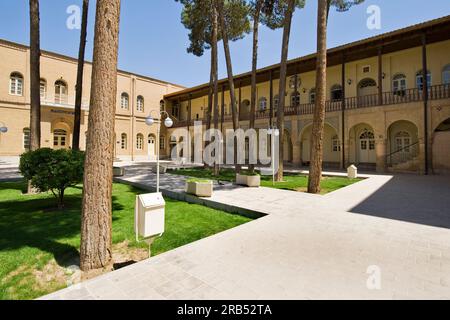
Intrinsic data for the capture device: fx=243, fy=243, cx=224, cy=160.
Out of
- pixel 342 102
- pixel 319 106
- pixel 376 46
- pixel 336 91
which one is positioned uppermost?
pixel 376 46

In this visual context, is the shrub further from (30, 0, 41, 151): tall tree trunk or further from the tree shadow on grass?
(30, 0, 41, 151): tall tree trunk

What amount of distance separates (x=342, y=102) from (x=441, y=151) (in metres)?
6.53

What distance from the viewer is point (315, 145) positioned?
8.91 meters

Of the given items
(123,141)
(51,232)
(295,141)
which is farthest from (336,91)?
(123,141)

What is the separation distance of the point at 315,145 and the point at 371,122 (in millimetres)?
10155

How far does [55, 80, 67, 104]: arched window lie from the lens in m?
24.1

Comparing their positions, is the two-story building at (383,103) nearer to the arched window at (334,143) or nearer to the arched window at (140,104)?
the arched window at (334,143)

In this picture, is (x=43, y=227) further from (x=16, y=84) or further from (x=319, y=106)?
(x=16, y=84)

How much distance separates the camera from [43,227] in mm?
5281

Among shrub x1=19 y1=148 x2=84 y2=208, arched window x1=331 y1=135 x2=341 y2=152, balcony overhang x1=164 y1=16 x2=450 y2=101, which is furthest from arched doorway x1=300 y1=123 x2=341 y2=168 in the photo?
shrub x1=19 y1=148 x2=84 y2=208

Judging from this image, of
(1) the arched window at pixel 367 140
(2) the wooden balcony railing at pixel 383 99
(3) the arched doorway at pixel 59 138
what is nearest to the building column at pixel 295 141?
(2) the wooden balcony railing at pixel 383 99

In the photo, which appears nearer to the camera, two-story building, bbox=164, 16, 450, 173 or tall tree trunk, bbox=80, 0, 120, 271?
tall tree trunk, bbox=80, 0, 120, 271

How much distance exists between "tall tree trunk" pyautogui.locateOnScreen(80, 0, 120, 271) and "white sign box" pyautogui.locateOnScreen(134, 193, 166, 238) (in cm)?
43
